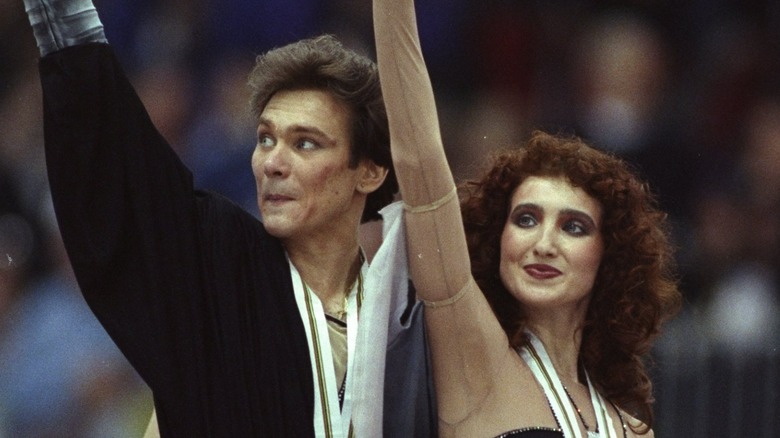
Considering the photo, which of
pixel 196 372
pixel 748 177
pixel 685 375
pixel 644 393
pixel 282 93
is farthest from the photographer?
pixel 748 177

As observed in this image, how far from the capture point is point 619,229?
3.88 meters

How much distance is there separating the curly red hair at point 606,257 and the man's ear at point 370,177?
268mm

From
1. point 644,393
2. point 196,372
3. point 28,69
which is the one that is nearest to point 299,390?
point 196,372

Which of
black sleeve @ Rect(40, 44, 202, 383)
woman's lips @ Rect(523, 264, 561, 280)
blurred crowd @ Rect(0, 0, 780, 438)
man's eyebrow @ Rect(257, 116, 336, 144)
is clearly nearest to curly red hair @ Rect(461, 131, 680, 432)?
woman's lips @ Rect(523, 264, 561, 280)

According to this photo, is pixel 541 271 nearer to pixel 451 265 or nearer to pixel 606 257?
pixel 606 257

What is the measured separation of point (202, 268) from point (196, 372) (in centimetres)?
25

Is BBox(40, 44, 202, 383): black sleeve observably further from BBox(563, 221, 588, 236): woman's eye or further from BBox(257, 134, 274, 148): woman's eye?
BBox(563, 221, 588, 236): woman's eye

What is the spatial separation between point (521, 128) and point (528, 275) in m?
2.97

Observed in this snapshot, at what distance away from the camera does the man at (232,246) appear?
3.31m

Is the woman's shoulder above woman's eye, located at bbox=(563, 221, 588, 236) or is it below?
below

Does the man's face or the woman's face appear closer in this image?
the man's face

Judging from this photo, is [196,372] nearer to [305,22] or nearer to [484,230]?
[484,230]

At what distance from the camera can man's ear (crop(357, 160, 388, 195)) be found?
A: 3783 mm

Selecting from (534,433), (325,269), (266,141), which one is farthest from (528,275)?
(266,141)
